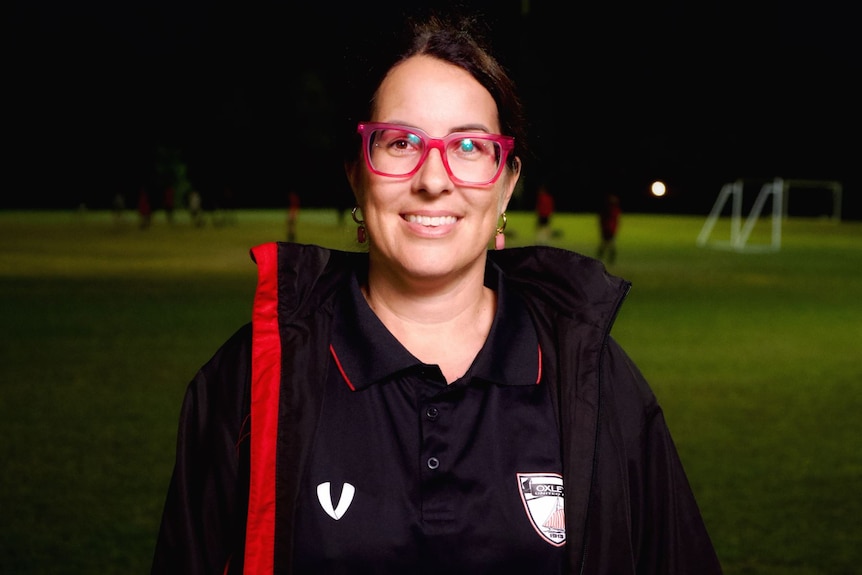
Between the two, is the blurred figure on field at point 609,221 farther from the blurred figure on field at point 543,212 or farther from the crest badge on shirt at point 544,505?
the crest badge on shirt at point 544,505

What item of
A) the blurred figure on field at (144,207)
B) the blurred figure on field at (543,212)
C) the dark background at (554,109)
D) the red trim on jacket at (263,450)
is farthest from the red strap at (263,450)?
the dark background at (554,109)

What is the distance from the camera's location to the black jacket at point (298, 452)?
211 cm

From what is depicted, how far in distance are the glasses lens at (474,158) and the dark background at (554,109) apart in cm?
5822

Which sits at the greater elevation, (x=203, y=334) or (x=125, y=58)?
(x=125, y=58)

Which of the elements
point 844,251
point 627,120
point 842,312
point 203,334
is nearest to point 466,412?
point 203,334

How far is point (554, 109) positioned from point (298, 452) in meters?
68.5

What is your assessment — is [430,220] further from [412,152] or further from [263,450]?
[263,450]

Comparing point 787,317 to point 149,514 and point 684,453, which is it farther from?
point 149,514

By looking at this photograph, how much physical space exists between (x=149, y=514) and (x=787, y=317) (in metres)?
10.2

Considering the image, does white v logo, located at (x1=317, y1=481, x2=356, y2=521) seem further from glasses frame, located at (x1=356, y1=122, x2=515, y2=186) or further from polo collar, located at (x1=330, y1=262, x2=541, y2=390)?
glasses frame, located at (x1=356, y1=122, x2=515, y2=186)

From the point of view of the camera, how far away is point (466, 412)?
7.29ft

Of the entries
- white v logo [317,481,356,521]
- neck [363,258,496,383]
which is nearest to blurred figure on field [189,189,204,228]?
neck [363,258,496,383]

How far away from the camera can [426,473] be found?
2.13 meters

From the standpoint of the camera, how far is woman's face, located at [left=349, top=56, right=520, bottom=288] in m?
2.24
